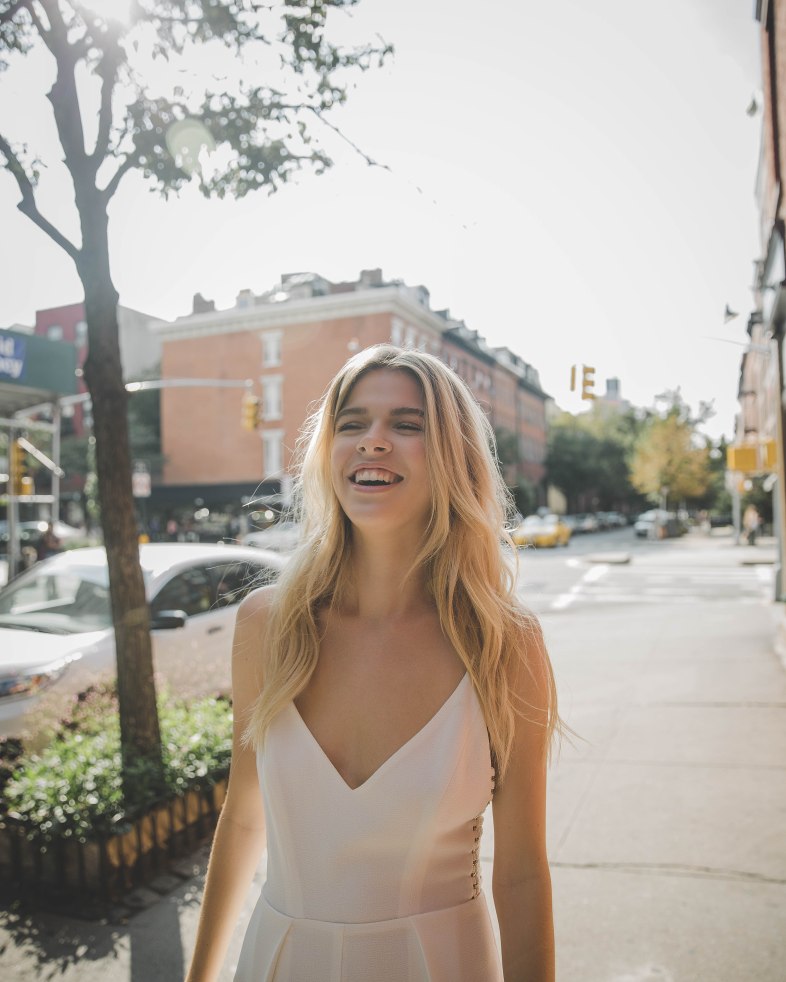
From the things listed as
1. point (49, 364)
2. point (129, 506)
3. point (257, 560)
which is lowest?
point (257, 560)

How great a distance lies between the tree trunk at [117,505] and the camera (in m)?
4.41

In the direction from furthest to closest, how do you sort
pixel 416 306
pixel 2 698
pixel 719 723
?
pixel 416 306, pixel 719 723, pixel 2 698

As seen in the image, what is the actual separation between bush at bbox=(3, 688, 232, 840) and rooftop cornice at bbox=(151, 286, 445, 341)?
118 ft

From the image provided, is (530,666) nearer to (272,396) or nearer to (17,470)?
(17,470)

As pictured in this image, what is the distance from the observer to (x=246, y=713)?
1.91 metres

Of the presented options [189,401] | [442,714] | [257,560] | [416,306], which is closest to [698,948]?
[442,714]

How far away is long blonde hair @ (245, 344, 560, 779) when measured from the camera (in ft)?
5.78

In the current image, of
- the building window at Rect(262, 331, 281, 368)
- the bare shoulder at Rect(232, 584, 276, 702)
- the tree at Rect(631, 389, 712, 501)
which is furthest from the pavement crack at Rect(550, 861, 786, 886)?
the tree at Rect(631, 389, 712, 501)

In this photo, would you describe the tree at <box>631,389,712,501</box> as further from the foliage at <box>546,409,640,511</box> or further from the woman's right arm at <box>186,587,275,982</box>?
the woman's right arm at <box>186,587,275,982</box>

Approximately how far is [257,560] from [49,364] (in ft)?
26.4

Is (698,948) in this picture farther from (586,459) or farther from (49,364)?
(586,459)

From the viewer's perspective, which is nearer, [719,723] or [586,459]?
[719,723]

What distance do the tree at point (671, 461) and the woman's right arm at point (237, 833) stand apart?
51954mm

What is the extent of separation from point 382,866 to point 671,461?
52.5 meters
